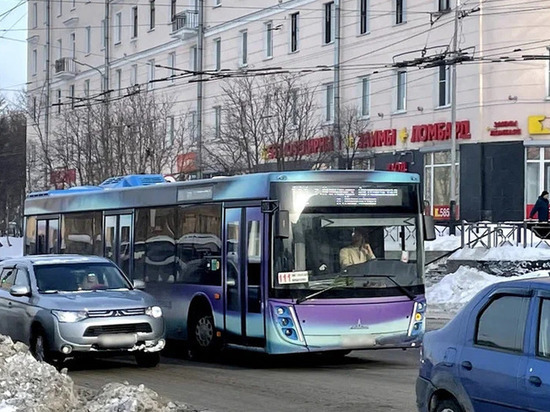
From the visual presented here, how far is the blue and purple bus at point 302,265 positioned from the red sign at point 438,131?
26.6 meters

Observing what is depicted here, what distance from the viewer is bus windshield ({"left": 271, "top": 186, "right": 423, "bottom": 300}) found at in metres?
14.5

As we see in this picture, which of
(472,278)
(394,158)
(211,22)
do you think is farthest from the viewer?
(211,22)

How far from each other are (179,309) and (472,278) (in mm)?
12424

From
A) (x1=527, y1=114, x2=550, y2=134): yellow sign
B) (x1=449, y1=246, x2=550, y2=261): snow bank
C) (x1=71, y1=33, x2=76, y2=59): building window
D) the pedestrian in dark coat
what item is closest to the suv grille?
(x1=449, y1=246, x2=550, y2=261): snow bank

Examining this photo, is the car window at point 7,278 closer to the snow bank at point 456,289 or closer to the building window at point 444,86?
the snow bank at point 456,289

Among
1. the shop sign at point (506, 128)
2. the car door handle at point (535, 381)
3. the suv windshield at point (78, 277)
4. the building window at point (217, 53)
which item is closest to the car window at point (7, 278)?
the suv windshield at point (78, 277)

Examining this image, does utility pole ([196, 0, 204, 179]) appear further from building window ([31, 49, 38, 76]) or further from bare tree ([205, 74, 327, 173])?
building window ([31, 49, 38, 76])

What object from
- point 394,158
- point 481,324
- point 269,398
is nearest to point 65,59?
point 394,158

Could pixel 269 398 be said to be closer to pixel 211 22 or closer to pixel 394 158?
pixel 394 158

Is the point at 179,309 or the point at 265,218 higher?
the point at 265,218

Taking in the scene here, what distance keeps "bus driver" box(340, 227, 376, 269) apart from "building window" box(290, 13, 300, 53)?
1401 inches

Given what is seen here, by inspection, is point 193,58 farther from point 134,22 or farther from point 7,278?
point 7,278

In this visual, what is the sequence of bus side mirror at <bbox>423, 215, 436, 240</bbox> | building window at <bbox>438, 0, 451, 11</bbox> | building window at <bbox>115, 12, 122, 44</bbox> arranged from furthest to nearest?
building window at <bbox>115, 12, 122, 44</bbox> < building window at <bbox>438, 0, 451, 11</bbox> < bus side mirror at <bbox>423, 215, 436, 240</bbox>

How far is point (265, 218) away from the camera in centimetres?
1477
